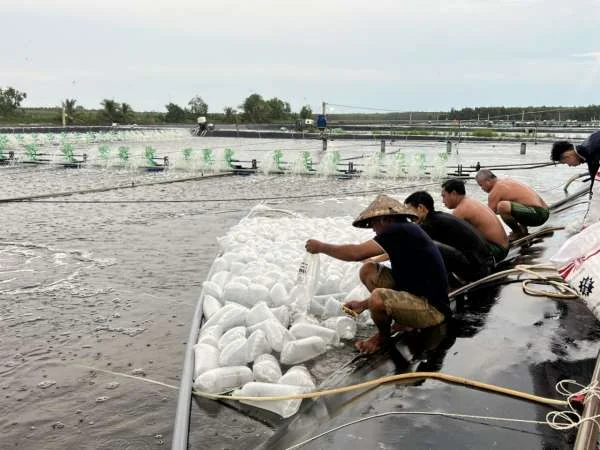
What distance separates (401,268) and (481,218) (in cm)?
234

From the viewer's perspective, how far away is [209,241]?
11.6m

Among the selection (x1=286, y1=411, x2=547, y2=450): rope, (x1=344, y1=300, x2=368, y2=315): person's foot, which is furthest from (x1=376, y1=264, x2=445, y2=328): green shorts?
(x1=286, y1=411, x2=547, y2=450): rope

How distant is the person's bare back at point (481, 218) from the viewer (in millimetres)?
6500

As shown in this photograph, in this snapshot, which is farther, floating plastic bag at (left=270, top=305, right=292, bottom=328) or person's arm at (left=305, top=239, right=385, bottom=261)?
floating plastic bag at (left=270, top=305, right=292, bottom=328)

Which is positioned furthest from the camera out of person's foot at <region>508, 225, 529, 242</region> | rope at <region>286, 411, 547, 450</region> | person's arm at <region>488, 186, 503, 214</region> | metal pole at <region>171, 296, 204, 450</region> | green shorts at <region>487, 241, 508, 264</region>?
person's foot at <region>508, 225, 529, 242</region>

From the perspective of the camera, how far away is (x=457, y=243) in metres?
5.94

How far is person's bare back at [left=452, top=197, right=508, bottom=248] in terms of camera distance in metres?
6.50

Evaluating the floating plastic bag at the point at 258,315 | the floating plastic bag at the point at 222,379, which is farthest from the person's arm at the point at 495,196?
the floating plastic bag at the point at 222,379

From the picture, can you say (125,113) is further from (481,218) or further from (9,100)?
(481,218)

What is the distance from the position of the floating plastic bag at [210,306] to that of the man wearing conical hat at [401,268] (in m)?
1.85

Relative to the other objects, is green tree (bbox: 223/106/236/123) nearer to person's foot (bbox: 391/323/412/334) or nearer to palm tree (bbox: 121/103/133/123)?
palm tree (bbox: 121/103/133/123)

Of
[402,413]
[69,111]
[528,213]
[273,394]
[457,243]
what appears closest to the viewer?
[402,413]

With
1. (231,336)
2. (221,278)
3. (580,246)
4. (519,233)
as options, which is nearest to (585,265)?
(580,246)

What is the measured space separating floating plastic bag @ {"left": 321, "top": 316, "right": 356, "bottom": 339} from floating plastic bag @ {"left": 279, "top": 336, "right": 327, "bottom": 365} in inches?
18.3
